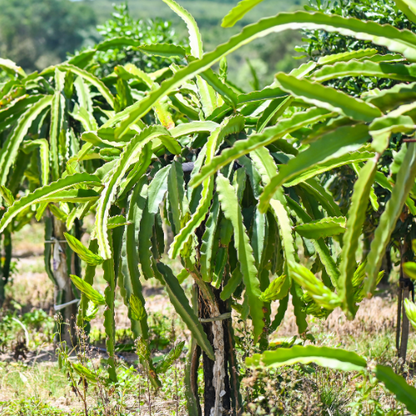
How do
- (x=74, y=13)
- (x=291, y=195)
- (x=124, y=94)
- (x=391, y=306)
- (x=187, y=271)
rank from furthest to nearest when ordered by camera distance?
(x=74, y=13) < (x=391, y=306) < (x=124, y=94) < (x=291, y=195) < (x=187, y=271)

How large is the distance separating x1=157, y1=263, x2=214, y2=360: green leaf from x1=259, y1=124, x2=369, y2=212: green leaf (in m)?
0.87

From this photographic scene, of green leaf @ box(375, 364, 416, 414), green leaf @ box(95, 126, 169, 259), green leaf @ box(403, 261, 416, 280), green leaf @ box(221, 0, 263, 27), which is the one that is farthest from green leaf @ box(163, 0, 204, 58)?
green leaf @ box(375, 364, 416, 414)

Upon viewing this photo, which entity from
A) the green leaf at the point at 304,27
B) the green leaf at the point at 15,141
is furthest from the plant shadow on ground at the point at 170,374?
the green leaf at the point at 15,141

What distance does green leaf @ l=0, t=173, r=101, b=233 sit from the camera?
6.47ft

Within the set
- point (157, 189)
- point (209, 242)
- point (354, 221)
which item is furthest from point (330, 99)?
point (157, 189)

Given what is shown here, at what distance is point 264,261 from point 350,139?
87cm

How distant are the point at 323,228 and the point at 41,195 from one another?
1178mm

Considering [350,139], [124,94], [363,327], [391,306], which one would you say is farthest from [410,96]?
[391,306]

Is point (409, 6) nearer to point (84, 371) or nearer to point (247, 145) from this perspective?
point (247, 145)

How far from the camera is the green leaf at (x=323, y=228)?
1880 millimetres

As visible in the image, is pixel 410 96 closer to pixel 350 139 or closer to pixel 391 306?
pixel 350 139

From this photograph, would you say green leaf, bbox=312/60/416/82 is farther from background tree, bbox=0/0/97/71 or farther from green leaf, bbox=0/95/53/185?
background tree, bbox=0/0/97/71

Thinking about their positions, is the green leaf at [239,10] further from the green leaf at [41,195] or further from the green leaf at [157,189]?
the green leaf at [41,195]

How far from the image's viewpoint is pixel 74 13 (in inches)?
2178
